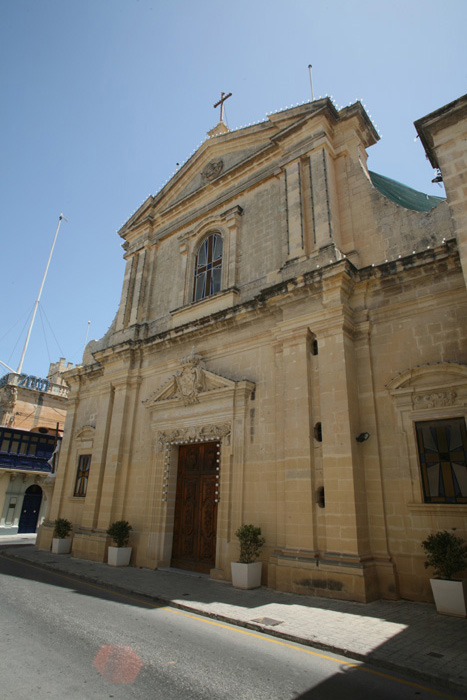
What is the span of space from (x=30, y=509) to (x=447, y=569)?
26693mm

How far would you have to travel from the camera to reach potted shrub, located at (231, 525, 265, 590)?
9.00 meters

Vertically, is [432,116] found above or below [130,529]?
above

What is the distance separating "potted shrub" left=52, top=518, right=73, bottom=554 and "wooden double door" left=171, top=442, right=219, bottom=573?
5129 millimetres

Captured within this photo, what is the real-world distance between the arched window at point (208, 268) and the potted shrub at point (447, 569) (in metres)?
9.78

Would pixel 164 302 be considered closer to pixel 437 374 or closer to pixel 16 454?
pixel 437 374

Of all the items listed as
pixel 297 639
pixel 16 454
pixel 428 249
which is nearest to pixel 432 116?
pixel 428 249

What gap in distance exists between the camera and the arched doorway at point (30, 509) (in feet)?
86.2

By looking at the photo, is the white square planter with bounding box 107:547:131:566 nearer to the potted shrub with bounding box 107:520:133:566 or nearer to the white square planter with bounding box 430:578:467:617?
the potted shrub with bounding box 107:520:133:566

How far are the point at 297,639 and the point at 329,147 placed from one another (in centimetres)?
1180

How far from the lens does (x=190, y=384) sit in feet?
41.6

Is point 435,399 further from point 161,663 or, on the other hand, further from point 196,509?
point 196,509

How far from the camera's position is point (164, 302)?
1619cm

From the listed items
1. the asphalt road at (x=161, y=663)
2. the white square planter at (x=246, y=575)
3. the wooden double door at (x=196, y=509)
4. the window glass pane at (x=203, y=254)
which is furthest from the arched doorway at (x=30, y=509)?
the white square planter at (x=246, y=575)

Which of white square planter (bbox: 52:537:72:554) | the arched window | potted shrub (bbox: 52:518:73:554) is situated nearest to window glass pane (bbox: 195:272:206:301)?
the arched window
